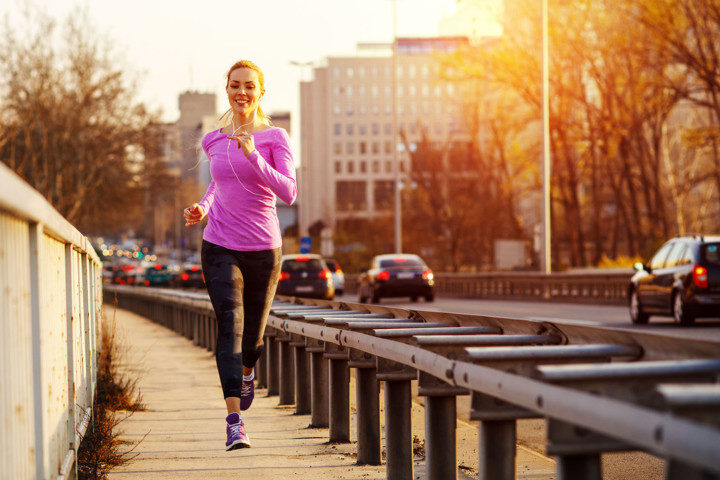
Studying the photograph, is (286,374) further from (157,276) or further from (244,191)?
(157,276)

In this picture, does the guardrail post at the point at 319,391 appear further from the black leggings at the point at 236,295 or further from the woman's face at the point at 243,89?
the woman's face at the point at 243,89

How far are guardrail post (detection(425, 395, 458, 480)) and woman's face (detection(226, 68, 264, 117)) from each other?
186 cm

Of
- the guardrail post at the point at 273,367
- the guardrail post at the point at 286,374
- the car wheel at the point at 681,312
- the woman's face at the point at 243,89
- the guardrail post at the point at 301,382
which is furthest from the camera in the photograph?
the car wheel at the point at 681,312

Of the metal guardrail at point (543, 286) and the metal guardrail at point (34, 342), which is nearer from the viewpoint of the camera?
the metal guardrail at point (34, 342)

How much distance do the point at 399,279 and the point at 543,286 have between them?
18.6 feet

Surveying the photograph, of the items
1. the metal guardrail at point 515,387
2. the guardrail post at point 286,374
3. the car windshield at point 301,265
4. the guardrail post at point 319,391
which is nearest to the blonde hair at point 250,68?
the metal guardrail at point 515,387

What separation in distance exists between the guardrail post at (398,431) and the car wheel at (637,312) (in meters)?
16.3

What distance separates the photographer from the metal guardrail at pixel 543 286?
32906 mm

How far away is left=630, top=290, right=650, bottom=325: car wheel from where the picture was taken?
2198 cm

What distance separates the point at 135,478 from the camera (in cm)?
651

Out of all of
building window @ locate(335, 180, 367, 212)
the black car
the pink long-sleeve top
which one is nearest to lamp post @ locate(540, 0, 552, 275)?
the black car

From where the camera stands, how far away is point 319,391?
8562mm

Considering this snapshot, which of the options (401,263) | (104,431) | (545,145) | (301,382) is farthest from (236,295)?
(545,145)

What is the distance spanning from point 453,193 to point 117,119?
24601 mm
